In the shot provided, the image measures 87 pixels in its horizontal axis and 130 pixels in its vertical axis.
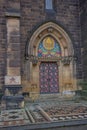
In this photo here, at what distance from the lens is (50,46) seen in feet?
36.9

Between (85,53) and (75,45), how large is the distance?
82cm

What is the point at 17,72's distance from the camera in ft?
29.2

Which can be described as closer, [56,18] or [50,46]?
[56,18]

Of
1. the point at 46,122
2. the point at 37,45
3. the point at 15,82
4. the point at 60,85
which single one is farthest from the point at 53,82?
the point at 46,122

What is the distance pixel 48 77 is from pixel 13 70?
9.12 feet

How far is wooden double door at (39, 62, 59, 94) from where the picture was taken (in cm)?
1097

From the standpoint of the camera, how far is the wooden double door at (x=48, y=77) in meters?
11.0

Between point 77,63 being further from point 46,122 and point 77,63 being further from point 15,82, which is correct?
point 46,122

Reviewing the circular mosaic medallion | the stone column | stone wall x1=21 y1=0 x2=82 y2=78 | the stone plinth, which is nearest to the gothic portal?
the circular mosaic medallion

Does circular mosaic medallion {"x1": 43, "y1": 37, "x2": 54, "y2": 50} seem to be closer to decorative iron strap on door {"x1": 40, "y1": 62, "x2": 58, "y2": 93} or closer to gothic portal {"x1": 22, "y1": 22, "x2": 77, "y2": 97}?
gothic portal {"x1": 22, "y1": 22, "x2": 77, "y2": 97}

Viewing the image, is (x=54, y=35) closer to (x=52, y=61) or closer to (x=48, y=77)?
(x=52, y=61)

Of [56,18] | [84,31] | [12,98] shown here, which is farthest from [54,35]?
[12,98]

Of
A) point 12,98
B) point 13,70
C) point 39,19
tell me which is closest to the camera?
point 12,98

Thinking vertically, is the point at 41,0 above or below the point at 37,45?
above
